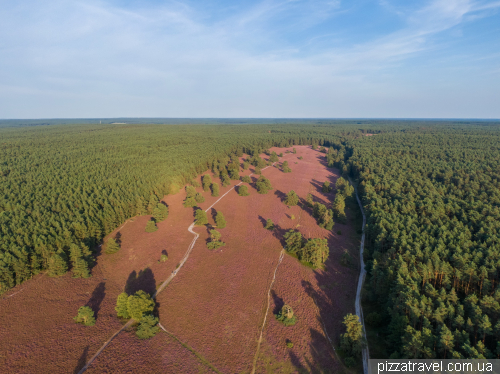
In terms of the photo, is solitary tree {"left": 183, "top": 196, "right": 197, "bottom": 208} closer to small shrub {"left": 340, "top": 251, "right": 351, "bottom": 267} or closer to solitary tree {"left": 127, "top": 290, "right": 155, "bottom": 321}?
solitary tree {"left": 127, "top": 290, "right": 155, "bottom": 321}

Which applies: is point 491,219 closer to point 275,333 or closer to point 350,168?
point 275,333

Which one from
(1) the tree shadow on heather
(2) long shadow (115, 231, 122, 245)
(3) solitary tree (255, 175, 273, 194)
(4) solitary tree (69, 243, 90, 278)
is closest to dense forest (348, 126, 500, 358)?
(1) the tree shadow on heather

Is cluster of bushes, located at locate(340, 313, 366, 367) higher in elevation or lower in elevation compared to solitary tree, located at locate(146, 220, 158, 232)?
lower

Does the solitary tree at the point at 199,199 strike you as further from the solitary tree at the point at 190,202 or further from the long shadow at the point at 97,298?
the long shadow at the point at 97,298

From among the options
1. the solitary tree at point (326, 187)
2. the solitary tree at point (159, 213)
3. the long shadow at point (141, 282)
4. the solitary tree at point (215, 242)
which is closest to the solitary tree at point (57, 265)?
the long shadow at point (141, 282)

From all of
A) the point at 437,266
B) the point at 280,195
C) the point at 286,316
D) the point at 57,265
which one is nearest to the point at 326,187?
the point at 280,195

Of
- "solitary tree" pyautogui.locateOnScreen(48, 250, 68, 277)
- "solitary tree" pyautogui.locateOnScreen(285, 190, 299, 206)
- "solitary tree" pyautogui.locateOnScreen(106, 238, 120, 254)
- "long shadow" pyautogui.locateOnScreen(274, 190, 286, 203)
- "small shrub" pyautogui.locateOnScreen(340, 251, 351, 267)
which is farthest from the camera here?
"long shadow" pyautogui.locateOnScreen(274, 190, 286, 203)

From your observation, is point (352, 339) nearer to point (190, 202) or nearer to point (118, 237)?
point (118, 237)
